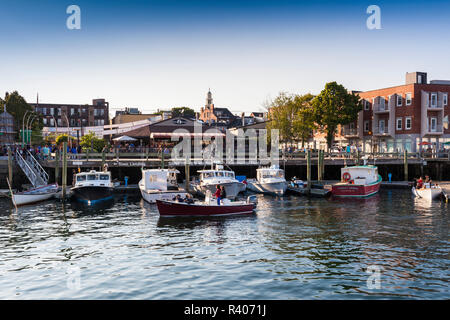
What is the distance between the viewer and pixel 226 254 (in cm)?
2128

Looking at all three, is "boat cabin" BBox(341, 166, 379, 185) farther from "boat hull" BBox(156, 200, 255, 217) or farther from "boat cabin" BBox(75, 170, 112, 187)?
"boat cabin" BBox(75, 170, 112, 187)

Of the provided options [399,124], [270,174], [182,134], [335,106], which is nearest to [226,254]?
[270,174]

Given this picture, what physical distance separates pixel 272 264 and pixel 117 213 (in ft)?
60.3

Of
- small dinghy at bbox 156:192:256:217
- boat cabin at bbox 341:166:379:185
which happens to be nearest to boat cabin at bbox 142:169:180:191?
small dinghy at bbox 156:192:256:217

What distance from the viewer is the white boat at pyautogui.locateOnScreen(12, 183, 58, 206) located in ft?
126

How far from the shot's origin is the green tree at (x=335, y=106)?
73688 millimetres

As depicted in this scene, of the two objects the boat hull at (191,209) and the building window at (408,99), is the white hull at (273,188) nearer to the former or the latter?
the boat hull at (191,209)

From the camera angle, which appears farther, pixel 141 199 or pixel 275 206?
pixel 141 199

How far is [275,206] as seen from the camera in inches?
1494

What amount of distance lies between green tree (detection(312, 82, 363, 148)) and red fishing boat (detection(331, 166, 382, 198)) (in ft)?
91.6

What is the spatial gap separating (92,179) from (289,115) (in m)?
47.7
